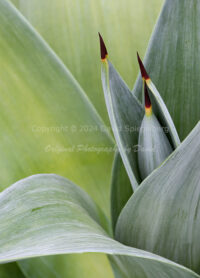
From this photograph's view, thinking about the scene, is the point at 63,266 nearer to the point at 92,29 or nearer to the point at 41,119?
the point at 41,119

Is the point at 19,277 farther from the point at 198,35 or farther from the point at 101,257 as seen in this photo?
the point at 198,35

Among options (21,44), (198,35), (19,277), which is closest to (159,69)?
(198,35)

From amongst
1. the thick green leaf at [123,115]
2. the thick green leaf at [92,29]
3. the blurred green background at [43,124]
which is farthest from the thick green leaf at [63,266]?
the thick green leaf at [92,29]

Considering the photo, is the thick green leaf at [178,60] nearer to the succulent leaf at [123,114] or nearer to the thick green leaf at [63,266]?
the succulent leaf at [123,114]

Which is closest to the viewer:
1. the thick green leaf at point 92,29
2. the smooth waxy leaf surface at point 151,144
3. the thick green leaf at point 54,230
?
the thick green leaf at point 54,230

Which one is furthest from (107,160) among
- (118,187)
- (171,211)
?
(171,211)

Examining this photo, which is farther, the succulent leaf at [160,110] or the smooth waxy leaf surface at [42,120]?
the smooth waxy leaf surface at [42,120]

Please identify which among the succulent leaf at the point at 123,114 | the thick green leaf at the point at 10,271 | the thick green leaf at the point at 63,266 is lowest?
the thick green leaf at the point at 10,271

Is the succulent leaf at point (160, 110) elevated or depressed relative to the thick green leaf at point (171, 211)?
elevated
